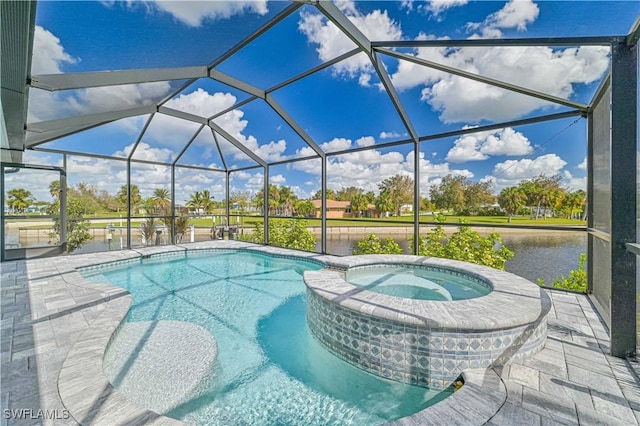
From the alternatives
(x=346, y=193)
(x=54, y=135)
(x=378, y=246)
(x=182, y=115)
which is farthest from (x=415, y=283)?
(x=346, y=193)

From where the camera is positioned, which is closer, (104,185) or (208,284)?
(208,284)

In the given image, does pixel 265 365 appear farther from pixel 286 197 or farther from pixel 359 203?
pixel 286 197

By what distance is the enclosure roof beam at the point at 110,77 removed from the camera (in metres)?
3.74

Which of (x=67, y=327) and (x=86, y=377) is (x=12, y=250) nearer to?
(x=67, y=327)

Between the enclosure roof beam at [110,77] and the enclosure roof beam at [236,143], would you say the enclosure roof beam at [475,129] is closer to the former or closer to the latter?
the enclosure roof beam at [236,143]

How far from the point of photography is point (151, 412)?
1.96 metres

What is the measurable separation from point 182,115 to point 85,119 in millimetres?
2503

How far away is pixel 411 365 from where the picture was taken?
9.64 feet

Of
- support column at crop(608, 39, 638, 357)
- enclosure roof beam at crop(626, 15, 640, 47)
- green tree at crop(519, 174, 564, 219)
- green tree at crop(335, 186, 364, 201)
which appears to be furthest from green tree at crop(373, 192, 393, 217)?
enclosure roof beam at crop(626, 15, 640, 47)

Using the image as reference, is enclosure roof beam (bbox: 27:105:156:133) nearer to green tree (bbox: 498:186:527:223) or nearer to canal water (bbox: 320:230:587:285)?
green tree (bbox: 498:186:527:223)

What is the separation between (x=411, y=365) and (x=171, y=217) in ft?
33.7

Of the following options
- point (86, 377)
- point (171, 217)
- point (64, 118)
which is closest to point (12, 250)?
point (171, 217)

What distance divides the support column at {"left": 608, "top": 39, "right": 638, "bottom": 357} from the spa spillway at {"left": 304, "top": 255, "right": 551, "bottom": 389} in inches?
25.3

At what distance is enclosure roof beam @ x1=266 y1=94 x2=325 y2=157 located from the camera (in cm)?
705
